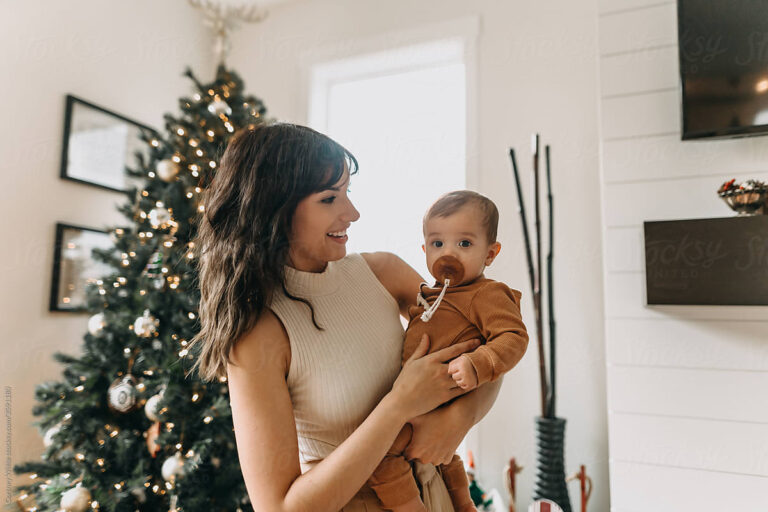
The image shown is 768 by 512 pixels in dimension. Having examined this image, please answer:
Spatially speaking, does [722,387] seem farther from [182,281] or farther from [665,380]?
[182,281]

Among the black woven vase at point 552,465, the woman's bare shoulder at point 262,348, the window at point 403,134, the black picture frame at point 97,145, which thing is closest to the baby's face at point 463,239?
the woman's bare shoulder at point 262,348

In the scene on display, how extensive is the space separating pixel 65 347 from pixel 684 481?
256 centimetres

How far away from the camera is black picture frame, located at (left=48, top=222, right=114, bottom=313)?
2203 millimetres

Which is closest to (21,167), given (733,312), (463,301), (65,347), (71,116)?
(71,116)

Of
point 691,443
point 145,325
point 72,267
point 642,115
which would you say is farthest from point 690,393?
point 72,267

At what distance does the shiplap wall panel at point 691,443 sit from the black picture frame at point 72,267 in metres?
2.20

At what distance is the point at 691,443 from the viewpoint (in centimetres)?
161

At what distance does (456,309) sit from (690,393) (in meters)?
1.13

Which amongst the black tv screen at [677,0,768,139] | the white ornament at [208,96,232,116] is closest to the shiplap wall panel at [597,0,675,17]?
the black tv screen at [677,0,768,139]

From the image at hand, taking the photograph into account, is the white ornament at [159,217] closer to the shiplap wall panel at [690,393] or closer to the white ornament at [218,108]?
the white ornament at [218,108]

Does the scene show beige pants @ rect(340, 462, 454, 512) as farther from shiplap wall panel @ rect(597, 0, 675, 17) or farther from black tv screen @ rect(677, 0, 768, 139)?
shiplap wall panel @ rect(597, 0, 675, 17)

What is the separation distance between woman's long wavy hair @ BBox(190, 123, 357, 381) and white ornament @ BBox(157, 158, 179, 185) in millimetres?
1122

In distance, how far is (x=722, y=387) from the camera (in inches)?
62.4

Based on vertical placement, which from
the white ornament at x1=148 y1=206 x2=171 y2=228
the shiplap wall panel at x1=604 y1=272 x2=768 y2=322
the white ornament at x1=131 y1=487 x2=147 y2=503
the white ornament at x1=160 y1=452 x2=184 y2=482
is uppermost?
the white ornament at x1=148 y1=206 x2=171 y2=228
